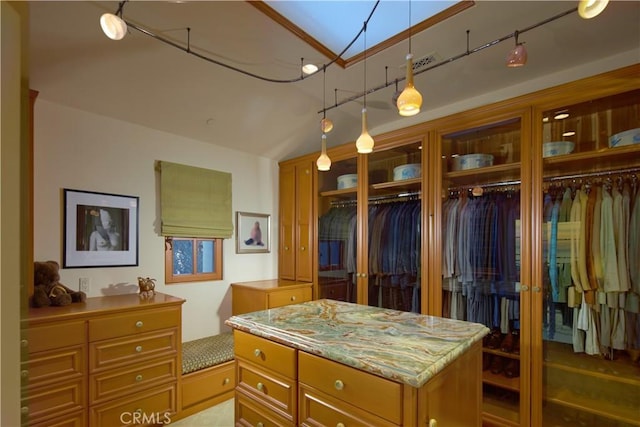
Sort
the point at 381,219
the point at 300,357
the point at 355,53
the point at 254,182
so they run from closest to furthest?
the point at 300,357, the point at 355,53, the point at 381,219, the point at 254,182

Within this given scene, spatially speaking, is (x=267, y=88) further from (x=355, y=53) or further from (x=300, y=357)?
(x=300, y=357)

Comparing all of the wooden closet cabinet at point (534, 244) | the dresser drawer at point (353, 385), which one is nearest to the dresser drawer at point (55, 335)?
the dresser drawer at point (353, 385)

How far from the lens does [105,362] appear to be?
6.75 ft

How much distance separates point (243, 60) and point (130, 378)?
95.5 inches

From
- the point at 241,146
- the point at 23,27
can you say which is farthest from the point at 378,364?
the point at 241,146

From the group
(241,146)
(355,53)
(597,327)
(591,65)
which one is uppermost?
(355,53)

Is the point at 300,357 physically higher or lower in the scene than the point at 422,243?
lower

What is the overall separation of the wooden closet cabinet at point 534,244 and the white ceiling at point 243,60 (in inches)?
11.4

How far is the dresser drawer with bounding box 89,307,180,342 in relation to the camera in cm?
203

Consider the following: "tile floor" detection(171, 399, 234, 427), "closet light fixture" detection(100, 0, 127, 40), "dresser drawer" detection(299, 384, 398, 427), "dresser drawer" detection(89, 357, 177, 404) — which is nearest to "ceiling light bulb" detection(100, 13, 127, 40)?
"closet light fixture" detection(100, 0, 127, 40)

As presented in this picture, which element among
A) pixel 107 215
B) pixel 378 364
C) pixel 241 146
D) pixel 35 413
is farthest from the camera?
pixel 241 146

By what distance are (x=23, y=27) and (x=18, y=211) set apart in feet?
0.92

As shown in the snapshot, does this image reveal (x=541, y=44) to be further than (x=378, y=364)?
Yes

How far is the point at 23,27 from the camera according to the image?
0.47 meters
